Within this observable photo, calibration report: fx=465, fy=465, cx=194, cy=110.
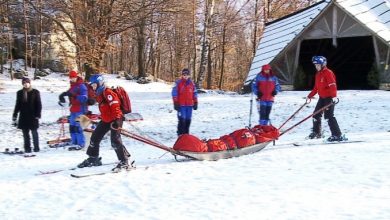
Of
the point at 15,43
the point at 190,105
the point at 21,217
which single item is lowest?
the point at 21,217

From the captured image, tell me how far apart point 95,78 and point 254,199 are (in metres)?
3.44

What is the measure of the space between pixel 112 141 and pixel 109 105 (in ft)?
1.96

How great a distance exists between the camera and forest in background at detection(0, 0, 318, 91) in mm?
21453

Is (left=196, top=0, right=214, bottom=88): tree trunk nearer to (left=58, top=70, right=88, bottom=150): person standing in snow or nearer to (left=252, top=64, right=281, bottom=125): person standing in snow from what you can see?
(left=252, top=64, right=281, bottom=125): person standing in snow

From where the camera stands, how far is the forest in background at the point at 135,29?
21.5 m

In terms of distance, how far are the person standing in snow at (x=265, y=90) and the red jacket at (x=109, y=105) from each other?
4714 millimetres

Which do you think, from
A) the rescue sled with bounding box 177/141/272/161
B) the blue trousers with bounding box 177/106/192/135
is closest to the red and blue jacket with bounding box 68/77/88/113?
the blue trousers with bounding box 177/106/192/135

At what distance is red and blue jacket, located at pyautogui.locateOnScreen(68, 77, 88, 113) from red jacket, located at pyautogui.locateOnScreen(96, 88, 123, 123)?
3.16 meters

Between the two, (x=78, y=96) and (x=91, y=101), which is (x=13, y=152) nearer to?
(x=78, y=96)

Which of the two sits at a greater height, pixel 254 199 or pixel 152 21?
pixel 152 21

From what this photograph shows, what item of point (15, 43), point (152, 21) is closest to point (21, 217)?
point (152, 21)

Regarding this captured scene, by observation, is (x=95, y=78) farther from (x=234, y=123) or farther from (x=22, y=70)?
(x=22, y=70)

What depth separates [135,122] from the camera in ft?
50.6

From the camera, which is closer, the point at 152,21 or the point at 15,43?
the point at 152,21
